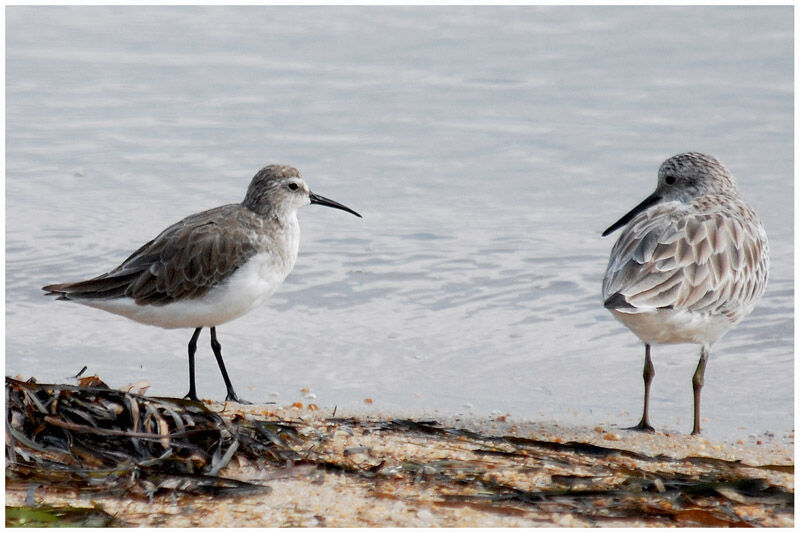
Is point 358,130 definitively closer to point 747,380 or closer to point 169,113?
point 169,113

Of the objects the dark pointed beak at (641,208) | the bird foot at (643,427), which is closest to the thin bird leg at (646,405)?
the bird foot at (643,427)

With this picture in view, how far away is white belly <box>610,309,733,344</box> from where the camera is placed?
5.67 metres

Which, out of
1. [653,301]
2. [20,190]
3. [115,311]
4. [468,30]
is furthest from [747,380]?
[468,30]

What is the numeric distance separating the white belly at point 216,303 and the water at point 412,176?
49 cm

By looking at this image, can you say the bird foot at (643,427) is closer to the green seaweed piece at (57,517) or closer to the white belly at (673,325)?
the white belly at (673,325)

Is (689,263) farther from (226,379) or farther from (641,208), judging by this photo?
(226,379)

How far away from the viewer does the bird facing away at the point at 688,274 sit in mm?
5684

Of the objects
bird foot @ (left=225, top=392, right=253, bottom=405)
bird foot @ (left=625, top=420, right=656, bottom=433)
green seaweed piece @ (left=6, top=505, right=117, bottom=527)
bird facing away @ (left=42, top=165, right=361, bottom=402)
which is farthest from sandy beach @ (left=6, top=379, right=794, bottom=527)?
bird facing away @ (left=42, top=165, right=361, bottom=402)

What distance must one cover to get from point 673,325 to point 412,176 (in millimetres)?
4775

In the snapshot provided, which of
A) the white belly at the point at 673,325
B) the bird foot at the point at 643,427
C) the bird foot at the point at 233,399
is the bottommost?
the bird foot at the point at 643,427

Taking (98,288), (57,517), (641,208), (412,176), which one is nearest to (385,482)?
(57,517)

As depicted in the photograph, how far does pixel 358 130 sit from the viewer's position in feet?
37.0

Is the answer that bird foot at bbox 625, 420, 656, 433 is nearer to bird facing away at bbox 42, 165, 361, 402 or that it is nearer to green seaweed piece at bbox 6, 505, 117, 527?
bird facing away at bbox 42, 165, 361, 402

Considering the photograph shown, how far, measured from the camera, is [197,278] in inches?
237
